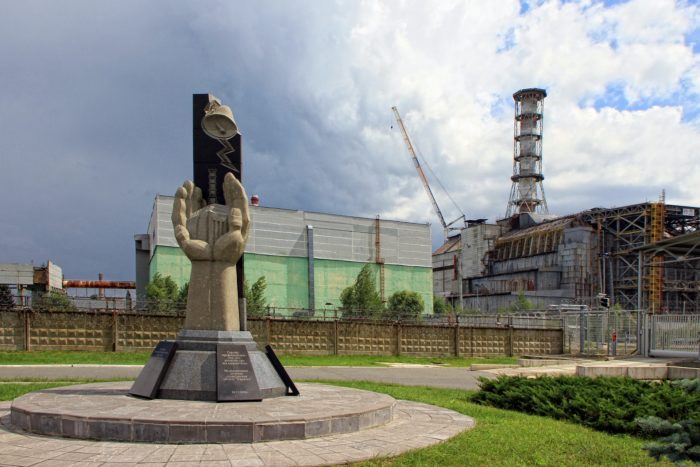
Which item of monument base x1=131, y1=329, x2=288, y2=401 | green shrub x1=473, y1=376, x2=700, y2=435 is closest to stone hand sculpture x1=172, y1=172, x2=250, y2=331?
monument base x1=131, y1=329, x2=288, y2=401

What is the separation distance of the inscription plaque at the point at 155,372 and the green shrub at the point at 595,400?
683 cm

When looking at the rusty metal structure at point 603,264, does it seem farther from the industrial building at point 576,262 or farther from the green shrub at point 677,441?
the green shrub at point 677,441

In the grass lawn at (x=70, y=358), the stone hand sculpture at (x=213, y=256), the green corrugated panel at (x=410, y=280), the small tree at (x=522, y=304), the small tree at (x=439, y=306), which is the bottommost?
the small tree at (x=439, y=306)

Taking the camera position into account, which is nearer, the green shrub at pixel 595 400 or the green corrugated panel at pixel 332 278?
the green shrub at pixel 595 400

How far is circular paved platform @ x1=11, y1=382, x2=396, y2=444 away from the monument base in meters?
0.26

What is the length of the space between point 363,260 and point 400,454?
62832 mm

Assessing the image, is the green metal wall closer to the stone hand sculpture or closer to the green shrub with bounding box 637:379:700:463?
the stone hand sculpture

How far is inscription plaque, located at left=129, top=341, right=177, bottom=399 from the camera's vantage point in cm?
1020

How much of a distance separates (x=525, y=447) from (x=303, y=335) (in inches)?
995

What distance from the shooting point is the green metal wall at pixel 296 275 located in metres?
59.3

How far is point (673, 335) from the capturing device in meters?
28.4

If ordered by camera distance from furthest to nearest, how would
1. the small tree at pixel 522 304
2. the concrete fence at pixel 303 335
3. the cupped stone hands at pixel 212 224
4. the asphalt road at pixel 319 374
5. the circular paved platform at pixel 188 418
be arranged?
the small tree at pixel 522 304 → the concrete fence at pixel 303 335 → the asphalt road at pixel 319 374 → the cupped stone hands at pixel 212 224 → the circular paved platform at pixel 188 418

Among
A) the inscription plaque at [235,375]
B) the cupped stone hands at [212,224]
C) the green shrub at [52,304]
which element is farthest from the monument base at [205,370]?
the green shrub at [52,304]

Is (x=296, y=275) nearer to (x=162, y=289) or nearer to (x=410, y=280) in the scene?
(x=410, y=280)
